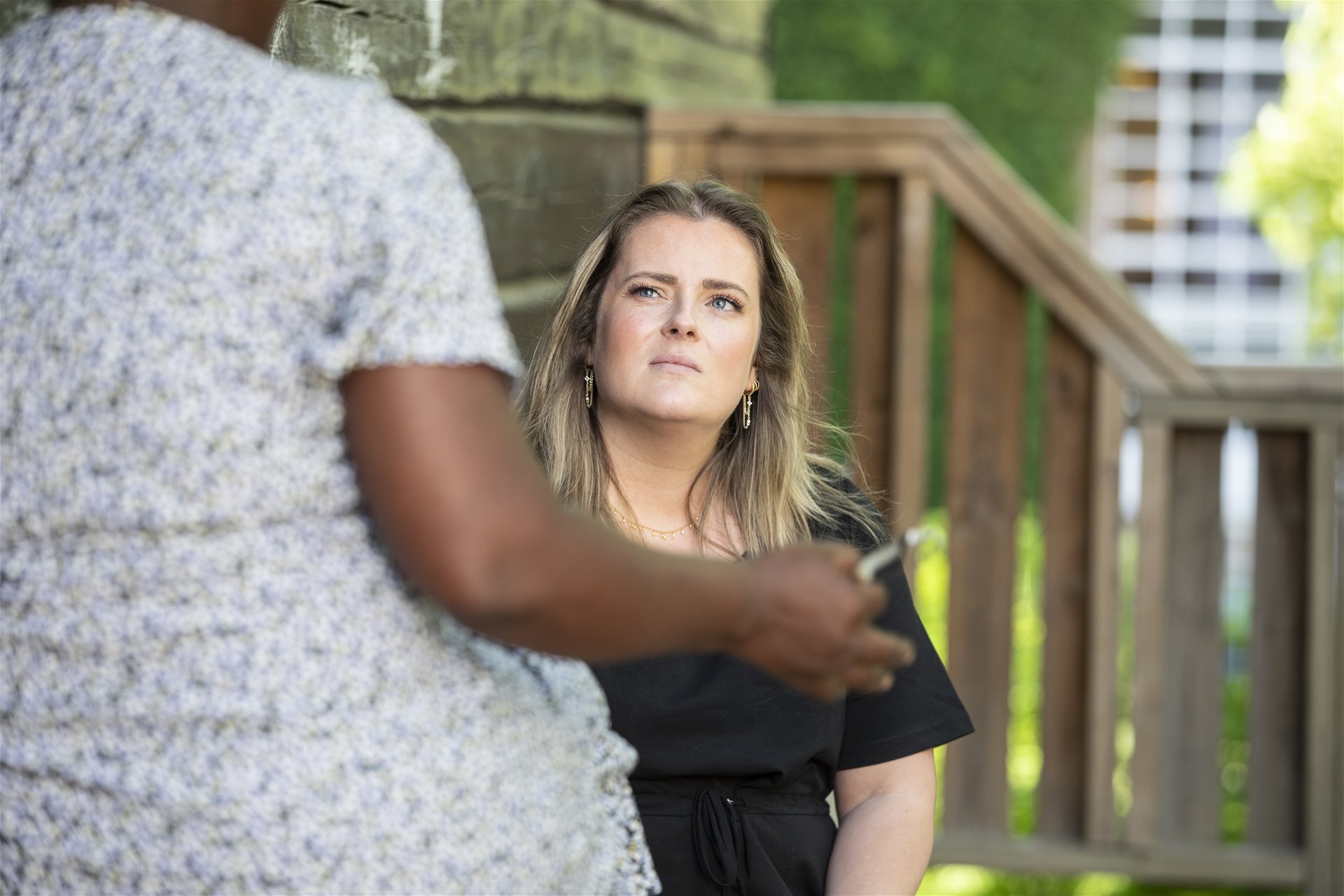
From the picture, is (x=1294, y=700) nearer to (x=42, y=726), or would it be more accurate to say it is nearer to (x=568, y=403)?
(x=568, y=403)

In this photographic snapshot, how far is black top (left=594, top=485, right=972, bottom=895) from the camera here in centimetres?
167

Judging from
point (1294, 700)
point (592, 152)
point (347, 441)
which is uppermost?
point (592, 152)

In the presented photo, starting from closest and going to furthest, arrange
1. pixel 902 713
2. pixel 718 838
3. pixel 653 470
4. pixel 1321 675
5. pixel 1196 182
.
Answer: pixel 718 838, pixel 902 713, pixel 653 470, pixel 1321 675, pixel 1196 182

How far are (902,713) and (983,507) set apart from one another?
67.8 inches

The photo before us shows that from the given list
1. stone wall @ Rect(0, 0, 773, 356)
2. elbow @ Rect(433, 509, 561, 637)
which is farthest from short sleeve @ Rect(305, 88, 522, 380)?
stone wall @ Rect(0, 0, 773, 356)

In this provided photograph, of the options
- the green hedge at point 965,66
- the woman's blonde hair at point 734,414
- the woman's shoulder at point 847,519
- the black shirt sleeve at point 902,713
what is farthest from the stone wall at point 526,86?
the green hedge at point 965,66

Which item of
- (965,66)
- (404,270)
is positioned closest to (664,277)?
(404,270)

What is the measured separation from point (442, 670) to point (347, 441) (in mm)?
181

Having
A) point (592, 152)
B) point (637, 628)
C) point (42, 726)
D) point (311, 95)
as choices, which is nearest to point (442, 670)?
point (637, 628)

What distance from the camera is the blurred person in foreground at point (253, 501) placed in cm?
88

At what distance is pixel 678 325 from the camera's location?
183 centimetres

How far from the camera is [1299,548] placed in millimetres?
3459

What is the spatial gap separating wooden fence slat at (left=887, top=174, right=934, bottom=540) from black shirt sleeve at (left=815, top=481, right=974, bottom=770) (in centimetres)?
155

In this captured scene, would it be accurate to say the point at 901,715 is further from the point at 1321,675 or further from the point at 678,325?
the point at 1321,675
